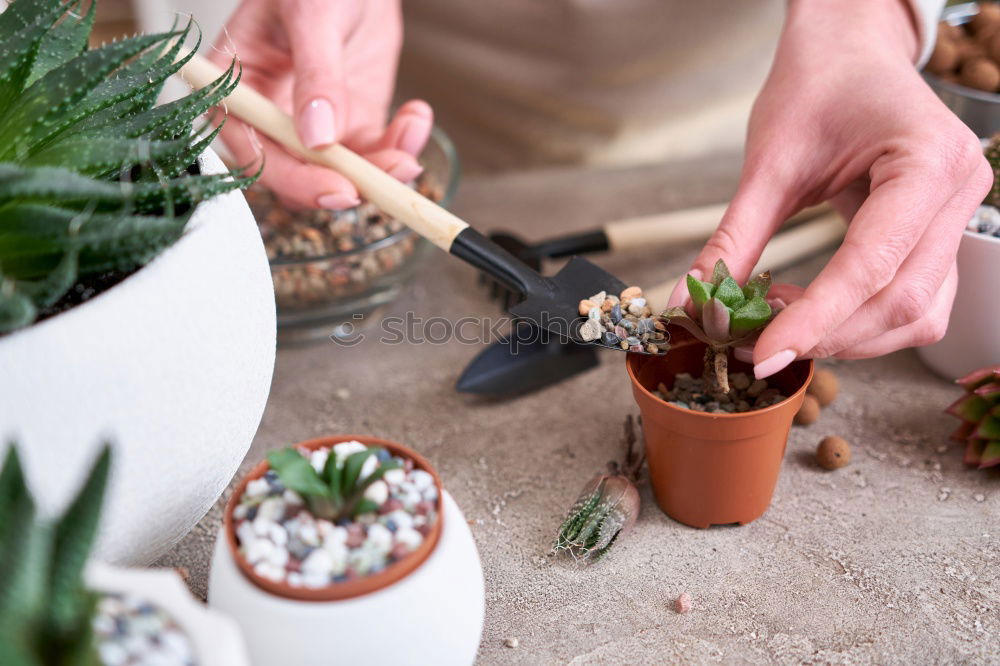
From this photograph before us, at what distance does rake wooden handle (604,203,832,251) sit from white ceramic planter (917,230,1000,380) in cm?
A: 26

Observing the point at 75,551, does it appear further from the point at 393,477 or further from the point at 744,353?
the point at 744,353

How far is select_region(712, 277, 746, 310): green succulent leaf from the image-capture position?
27.0 inches

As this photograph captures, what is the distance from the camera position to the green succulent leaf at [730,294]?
27.0 inches

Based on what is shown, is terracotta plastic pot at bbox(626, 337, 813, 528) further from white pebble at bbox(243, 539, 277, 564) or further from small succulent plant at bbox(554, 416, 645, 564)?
white pebble at bbox(243, 539, 277, 564)

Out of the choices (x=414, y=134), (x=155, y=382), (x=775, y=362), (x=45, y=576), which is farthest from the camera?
(x=414, y=134)

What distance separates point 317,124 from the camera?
35.3 inches

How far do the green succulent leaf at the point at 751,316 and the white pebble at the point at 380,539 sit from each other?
311 millimetres

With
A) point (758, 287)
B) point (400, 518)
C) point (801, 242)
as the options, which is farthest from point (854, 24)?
point (400, 518)

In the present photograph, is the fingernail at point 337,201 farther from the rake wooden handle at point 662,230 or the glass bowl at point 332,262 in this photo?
the rake wooden handle at point 662,230

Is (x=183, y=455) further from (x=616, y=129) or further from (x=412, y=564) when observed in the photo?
(x=616, y=129)

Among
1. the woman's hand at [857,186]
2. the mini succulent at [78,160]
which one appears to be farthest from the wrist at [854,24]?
the mini succulent at [78,160]

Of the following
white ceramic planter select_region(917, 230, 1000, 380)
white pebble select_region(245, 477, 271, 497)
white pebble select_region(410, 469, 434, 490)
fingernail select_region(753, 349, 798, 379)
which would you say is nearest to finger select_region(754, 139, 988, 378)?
fingernail select_region(753, 349, 798, 379)

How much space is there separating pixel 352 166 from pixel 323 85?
97 millimetres

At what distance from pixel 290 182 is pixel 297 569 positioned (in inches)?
21.0
